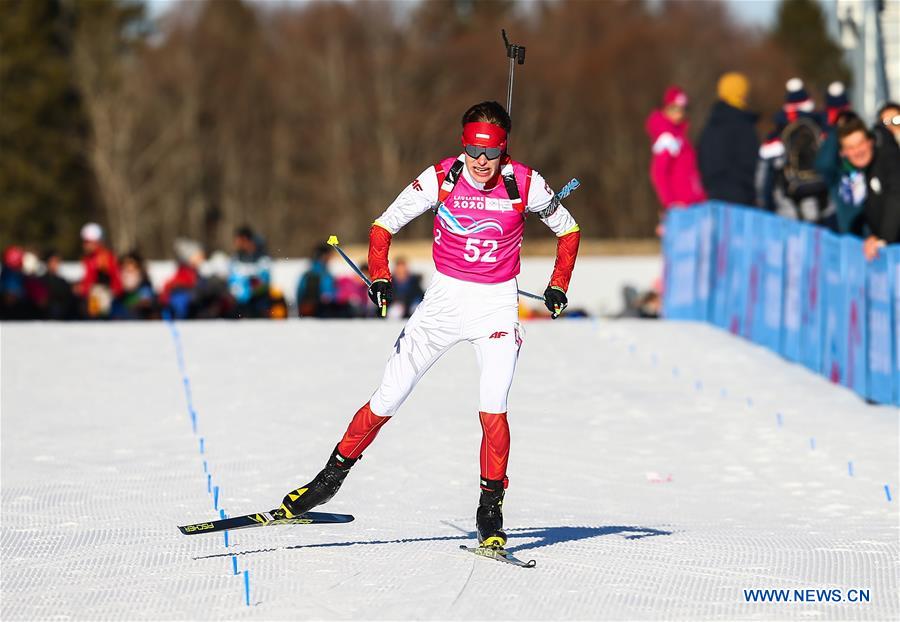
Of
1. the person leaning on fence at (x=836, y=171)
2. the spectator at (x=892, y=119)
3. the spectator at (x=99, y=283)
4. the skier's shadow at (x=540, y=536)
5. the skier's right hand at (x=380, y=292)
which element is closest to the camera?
the skier's right hand at (x=380, y=292)

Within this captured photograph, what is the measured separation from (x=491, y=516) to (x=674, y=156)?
31.3 feet

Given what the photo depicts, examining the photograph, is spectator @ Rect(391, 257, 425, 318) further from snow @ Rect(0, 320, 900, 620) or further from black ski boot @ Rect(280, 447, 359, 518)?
black ski boot @ Rect(280, 447, 359, 518)

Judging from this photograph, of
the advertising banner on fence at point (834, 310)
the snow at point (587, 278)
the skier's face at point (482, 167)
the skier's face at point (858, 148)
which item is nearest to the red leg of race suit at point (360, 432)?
the skier's face at point (482, 167)

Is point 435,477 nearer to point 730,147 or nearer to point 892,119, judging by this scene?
point 892,119

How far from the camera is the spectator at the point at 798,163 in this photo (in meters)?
13.9

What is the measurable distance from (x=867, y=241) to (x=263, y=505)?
16.1ft

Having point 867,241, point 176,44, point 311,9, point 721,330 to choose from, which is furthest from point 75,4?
point 867,241

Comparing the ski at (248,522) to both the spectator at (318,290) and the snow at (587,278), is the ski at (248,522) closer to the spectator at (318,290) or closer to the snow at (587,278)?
the spectator at (318,290)

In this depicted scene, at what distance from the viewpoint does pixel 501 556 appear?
700cm

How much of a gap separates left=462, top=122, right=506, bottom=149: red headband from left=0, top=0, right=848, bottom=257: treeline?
4465 cm

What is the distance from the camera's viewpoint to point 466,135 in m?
6.96

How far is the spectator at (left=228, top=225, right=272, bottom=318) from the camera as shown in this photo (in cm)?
1638

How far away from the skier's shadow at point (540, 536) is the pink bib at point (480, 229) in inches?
50.2

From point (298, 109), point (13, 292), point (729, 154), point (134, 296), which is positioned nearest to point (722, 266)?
point (729, 154)
